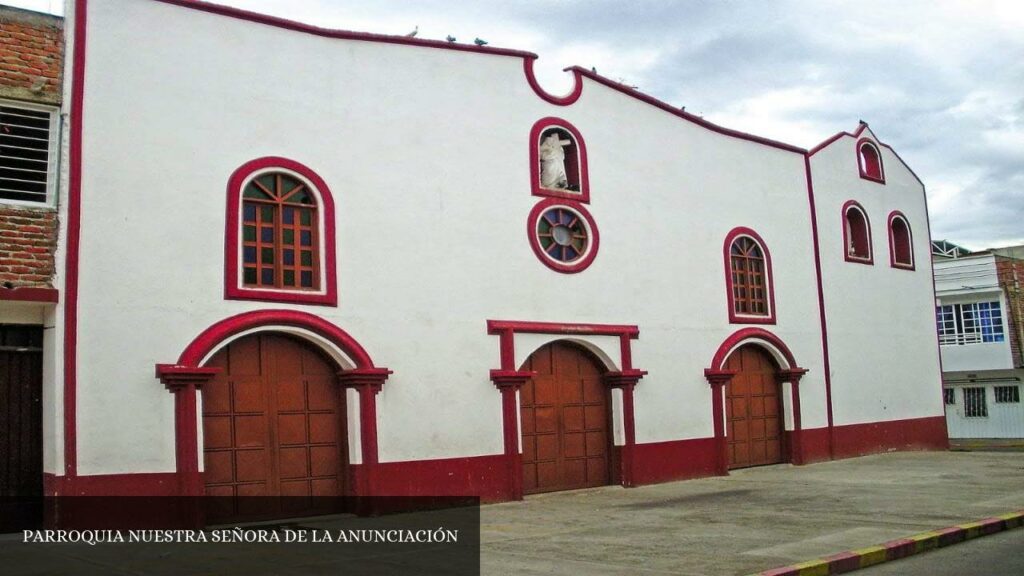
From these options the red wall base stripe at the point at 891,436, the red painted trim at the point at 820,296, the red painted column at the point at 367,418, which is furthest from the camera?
the red wall base stripe at the point at 891,436

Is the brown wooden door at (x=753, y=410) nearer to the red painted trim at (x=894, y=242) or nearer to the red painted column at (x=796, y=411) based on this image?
the red painted column at (x=796, y=411)

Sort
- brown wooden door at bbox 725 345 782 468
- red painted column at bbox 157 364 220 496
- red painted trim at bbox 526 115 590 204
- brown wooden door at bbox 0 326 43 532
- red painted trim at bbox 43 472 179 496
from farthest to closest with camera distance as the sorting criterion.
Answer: brown wooden door at bbox 725 345 782 468 < red painted trim at bbox 526 115 590 204 < red painted column at bbox 157 364 220 496 < brown wooden door at bbox 0 326 43 532 < red painted trim at bbox 43 472 179 496

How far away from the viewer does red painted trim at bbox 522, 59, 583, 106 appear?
15.4 meters

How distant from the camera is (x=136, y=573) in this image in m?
8.36

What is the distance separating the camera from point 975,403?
3169cm

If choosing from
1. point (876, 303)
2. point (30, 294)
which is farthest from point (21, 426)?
point (876, 303)

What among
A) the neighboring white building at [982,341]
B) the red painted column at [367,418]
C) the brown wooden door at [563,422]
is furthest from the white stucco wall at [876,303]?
the red painted column at [367,418]

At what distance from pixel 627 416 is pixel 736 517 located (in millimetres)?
3958

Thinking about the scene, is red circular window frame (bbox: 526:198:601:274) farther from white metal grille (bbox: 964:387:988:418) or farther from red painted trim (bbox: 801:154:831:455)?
white metal grille (bbox: 964:387:988:418)

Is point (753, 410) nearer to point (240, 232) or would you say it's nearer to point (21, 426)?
point (240, 232)

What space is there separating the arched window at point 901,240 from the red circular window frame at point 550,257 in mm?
9909

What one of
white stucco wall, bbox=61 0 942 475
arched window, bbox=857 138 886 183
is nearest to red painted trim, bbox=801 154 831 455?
white stucco wall, bbox=61 0 942 475

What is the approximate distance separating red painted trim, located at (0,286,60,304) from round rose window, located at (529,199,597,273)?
684 centimetres

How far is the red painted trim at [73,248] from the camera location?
10.6 metres
